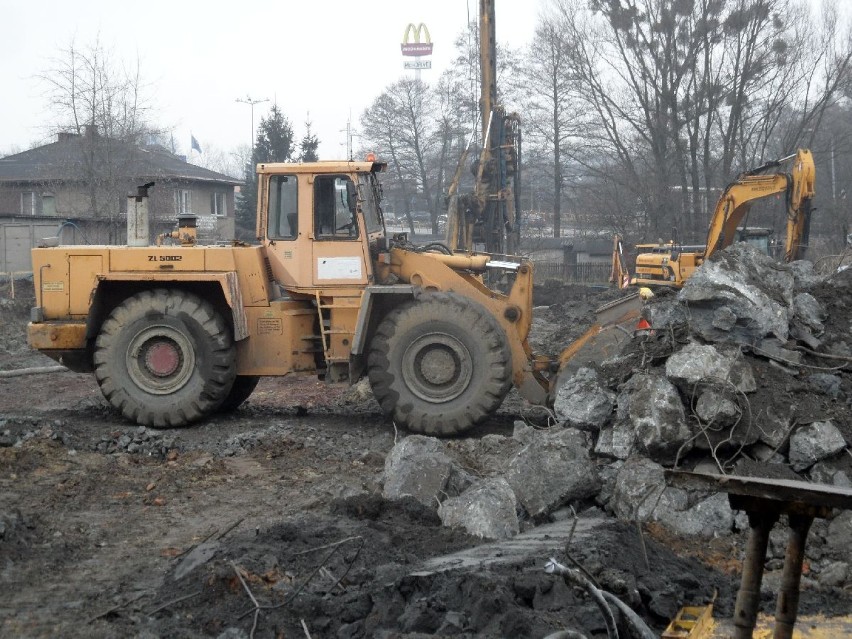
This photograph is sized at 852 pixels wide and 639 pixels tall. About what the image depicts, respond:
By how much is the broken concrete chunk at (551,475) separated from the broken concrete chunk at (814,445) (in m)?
1.56

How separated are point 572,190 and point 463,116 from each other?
6.84 metres

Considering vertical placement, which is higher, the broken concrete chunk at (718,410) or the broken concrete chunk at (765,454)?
the broken concrete chunk at (718,410)

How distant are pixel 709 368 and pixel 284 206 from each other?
16.8 ft

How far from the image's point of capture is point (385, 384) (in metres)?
10.6

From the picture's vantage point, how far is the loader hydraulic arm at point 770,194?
17047 mm

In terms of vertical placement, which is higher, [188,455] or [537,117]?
[537,117]

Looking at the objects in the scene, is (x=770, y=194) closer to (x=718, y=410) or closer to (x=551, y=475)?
(x=718, y=410)

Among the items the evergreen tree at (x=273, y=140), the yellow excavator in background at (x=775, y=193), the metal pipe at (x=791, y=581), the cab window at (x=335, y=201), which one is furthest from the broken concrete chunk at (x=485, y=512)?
the evergreen tree at (x=273, y=140)

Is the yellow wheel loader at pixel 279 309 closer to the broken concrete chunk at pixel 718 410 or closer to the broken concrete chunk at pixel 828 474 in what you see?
the broken concrete chunk at pixel 718 410

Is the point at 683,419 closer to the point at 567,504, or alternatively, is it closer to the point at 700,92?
the point at 567,504

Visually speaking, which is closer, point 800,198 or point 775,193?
point 775,193

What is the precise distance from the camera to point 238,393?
12.2 meters

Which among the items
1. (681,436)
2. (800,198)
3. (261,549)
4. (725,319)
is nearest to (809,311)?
(725,319)

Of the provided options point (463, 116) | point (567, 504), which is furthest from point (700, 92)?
point (567, 504)
